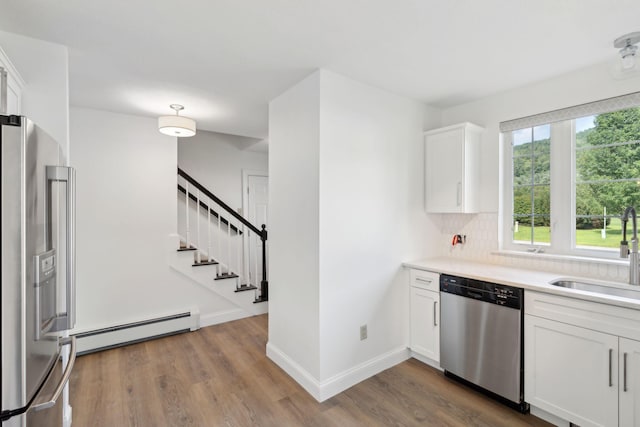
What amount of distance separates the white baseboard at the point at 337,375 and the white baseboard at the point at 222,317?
3.94ft

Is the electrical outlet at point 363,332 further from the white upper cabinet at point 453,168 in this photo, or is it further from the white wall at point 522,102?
the white wall at point 522,102

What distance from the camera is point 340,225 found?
2.47 m

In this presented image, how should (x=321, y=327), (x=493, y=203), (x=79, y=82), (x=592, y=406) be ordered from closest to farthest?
(x=592, y=406) → (x=321, y=327) → (x=79, y=82) → (x=493, y=203)

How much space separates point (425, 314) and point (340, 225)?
3.90ft

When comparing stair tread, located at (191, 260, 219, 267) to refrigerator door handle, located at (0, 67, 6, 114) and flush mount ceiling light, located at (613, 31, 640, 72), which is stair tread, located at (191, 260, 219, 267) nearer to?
refrigerator door handle, located at (0, 67, 6, 114)

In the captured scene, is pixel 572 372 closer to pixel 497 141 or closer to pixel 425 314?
pixel 425 314

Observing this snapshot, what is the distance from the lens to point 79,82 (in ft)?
8.34

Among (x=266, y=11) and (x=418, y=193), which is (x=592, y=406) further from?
(x=266, y=11)

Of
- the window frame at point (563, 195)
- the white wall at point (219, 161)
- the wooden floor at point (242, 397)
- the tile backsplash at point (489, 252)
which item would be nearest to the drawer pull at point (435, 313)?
the wooden floor at point (242, 397)

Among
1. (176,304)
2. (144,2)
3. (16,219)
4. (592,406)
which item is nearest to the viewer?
(16,219)

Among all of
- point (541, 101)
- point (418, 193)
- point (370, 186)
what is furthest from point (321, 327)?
point (541, 101)

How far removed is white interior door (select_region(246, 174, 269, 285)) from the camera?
548 centimetres

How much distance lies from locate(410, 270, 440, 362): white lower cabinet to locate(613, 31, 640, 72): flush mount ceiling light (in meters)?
1.92

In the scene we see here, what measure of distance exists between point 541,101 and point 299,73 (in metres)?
2.09
